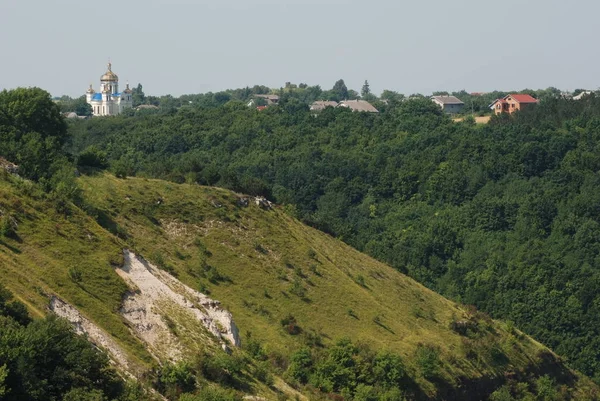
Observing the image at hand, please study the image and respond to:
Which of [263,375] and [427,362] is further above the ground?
[263,375]

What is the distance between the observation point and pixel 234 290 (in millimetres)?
84688

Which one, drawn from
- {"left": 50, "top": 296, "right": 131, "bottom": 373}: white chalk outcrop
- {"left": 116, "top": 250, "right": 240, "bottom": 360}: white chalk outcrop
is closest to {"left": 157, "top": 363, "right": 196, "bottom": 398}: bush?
{"left": 50, "top": 296, "right": 131, "bottom": 373}: white chalk outcrop

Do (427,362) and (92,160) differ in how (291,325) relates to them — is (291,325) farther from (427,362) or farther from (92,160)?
(92,160)

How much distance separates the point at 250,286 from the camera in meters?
86.6

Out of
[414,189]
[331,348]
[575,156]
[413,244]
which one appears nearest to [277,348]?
[331,348]

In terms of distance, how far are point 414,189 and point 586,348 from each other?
157ft

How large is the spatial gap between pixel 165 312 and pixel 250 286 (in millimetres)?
24485

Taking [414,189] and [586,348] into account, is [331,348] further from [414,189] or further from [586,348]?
[414,189]

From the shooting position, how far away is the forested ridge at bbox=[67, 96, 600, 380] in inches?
4934

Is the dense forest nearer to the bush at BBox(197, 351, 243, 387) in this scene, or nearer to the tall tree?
the tall tree

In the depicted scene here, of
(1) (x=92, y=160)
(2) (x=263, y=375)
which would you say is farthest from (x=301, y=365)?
(1) (x=92, y=160)

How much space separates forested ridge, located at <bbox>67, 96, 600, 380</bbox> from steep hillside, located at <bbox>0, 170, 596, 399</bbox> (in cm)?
896

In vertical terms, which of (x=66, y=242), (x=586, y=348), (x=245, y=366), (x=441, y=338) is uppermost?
(x=66, y=242)

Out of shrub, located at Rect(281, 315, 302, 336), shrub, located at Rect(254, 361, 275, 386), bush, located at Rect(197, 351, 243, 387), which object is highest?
bush, located at Rect(197, 351, 243, 387)
